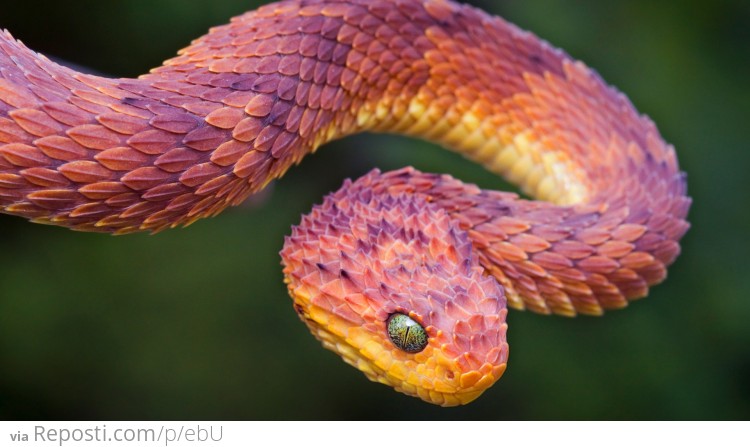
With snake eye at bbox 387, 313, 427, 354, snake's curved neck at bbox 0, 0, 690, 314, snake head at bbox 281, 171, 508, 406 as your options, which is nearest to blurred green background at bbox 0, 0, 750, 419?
snake's curved neck at bbox 0, 0, 690, 314

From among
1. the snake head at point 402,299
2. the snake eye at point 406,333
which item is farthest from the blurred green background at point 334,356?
the snake eye at point 406,333

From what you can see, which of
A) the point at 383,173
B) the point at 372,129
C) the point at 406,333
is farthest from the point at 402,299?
the point at 372,129

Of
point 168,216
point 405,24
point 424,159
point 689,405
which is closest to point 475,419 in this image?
point 689,405

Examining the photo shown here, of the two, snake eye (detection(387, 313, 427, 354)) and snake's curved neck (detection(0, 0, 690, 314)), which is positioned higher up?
snake's curved neck (detection(0, 0, 690, 314))

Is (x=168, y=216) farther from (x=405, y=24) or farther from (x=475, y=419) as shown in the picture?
(x=475, y=419)

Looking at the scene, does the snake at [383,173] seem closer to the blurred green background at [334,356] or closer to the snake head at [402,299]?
the snake head at [402,299]

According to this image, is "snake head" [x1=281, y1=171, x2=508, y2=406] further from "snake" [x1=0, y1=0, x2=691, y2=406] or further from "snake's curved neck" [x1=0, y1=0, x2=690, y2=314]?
"snake's curved neck" [x1=0, y1=0, x2=690, y2=314]
